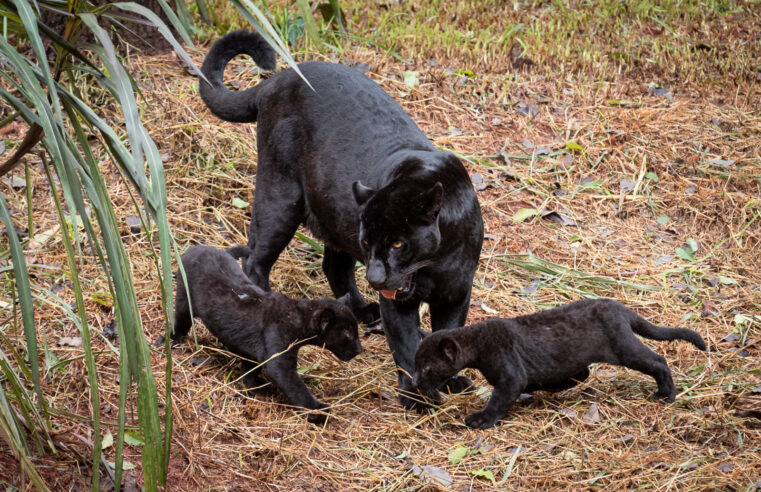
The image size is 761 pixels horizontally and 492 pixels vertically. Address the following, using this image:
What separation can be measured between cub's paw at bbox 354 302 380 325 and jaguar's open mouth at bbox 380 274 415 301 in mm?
969

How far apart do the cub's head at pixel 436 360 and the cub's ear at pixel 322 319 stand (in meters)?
0.46

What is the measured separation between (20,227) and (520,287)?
3.27 metres

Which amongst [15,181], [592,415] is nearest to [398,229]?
[592,415]

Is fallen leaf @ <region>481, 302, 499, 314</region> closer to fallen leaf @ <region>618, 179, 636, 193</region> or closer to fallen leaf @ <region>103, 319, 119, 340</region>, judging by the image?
fallen leaf @ <region>618, 179, 636, 193</region>

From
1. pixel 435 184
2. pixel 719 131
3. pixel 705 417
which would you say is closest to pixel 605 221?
pixel 719 131

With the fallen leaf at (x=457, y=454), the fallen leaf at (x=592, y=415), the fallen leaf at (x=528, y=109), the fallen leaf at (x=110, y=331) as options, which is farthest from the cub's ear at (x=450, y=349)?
the fallen leaf at (x=528, y=109)

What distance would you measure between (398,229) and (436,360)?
2.24ft

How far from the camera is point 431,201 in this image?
3.70 meters

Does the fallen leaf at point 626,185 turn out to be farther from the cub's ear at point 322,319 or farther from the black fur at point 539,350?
the cub's ear at point 322,319

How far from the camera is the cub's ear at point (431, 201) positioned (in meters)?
3.66

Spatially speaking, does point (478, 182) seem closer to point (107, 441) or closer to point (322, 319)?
point (322, 319)

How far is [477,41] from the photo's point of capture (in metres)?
7.91

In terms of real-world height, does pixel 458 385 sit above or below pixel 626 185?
below

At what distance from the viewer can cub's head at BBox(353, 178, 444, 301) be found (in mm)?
3742
